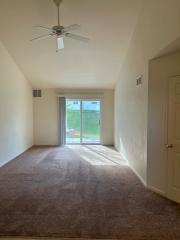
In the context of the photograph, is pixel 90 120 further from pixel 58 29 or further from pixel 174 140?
pixel 174 140

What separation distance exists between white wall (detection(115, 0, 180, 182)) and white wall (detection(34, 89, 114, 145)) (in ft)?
9.02

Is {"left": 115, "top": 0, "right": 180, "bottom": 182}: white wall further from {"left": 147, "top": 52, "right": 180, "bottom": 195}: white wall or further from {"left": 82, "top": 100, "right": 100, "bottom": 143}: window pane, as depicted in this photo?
{"left": 82, "top": 100, "right": 100, "bottom": 143}: window pane

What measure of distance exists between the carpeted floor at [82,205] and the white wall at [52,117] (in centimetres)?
313

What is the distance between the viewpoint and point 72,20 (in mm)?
4309

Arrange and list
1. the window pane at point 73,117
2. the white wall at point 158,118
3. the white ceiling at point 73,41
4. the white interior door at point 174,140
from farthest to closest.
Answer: the window pane at point 73,117
the white ceiling at point 73,41
the white wall at point 158,118
the white interior door at point 174,140

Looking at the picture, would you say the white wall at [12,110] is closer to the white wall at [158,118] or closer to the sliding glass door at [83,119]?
the sliding glass door at [83,119]

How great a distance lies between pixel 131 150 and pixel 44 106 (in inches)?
176

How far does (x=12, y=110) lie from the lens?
5836mm

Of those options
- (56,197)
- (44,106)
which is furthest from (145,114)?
(44,106)

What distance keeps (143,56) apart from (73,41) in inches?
77.8

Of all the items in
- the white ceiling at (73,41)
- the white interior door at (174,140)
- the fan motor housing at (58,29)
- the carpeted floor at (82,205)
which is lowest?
the carpeted floor at (82,205)

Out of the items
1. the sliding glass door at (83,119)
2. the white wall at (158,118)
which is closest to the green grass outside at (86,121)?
the sliding glass door at (83,119)

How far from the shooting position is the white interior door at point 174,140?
3143 mm

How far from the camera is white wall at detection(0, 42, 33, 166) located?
5234mm
